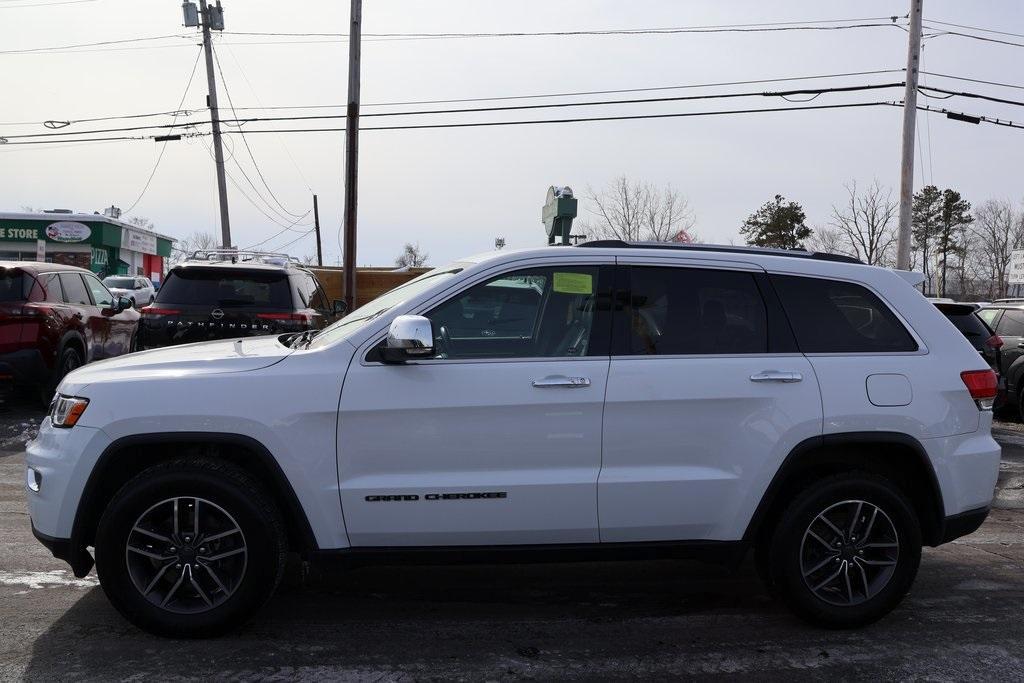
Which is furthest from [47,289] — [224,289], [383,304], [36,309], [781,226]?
[781,226]

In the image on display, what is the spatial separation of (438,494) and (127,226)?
166 ft

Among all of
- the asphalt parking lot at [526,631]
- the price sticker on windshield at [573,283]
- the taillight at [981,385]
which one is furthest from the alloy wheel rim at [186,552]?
the taillight at [981,385]

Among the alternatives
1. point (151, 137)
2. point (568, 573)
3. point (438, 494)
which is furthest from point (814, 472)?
point (151, 137)

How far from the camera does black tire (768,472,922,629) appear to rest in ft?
14.6

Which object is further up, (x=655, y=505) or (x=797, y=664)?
(x=655, y=505)

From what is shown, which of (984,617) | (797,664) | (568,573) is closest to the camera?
(797,664)

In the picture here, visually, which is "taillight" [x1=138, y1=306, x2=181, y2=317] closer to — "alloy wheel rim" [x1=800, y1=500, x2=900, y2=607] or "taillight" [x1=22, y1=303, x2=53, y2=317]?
"taillight" [x1=22, y1=303, x2=53, y2=317]

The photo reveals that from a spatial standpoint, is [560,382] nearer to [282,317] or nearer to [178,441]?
[178,441]

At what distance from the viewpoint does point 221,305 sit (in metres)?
9.67

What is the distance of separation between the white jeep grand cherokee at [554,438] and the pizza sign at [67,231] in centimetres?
4564

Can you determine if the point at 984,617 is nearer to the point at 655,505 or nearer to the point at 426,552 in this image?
the point at 655,505

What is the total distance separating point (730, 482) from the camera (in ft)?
14.2

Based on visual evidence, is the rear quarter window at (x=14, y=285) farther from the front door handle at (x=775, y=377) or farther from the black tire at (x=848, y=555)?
the black tire at (x=848, y=555)

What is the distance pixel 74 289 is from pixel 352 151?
729 cm
